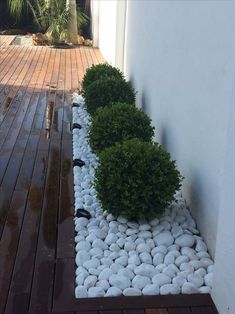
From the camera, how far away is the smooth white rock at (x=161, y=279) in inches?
85.6

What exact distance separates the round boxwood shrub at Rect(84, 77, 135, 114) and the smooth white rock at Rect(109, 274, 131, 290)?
267 cm

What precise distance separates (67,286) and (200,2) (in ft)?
5.96

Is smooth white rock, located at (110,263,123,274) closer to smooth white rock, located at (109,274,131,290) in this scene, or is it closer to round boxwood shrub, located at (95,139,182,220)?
smooth white rock, located at (109,274,131,290)

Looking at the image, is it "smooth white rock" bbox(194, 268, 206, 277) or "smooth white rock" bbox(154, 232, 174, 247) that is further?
"smooth white rock" bbox(154, 232, 174, 247)

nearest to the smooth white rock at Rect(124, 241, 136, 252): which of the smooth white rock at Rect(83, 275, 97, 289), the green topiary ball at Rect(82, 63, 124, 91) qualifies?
the smooth white rock at Rect(83, 275, 97, 289)

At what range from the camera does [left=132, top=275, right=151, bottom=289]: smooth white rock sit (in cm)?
216

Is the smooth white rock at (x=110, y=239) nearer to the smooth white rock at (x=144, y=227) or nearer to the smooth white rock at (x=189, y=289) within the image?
the smooth white rock at (x=144, y=227)

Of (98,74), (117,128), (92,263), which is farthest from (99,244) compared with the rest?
(98,74)

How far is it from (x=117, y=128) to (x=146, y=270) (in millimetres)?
1459

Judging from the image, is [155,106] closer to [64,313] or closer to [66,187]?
[66,187]

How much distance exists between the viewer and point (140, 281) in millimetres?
2178

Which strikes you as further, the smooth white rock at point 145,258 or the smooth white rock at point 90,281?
the smooth white rock at point 145,258

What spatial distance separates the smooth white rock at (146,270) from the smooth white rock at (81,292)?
11.6 inches

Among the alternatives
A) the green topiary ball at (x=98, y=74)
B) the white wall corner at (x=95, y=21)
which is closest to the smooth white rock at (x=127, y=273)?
the green topiary ball at (x=98, y=74)
